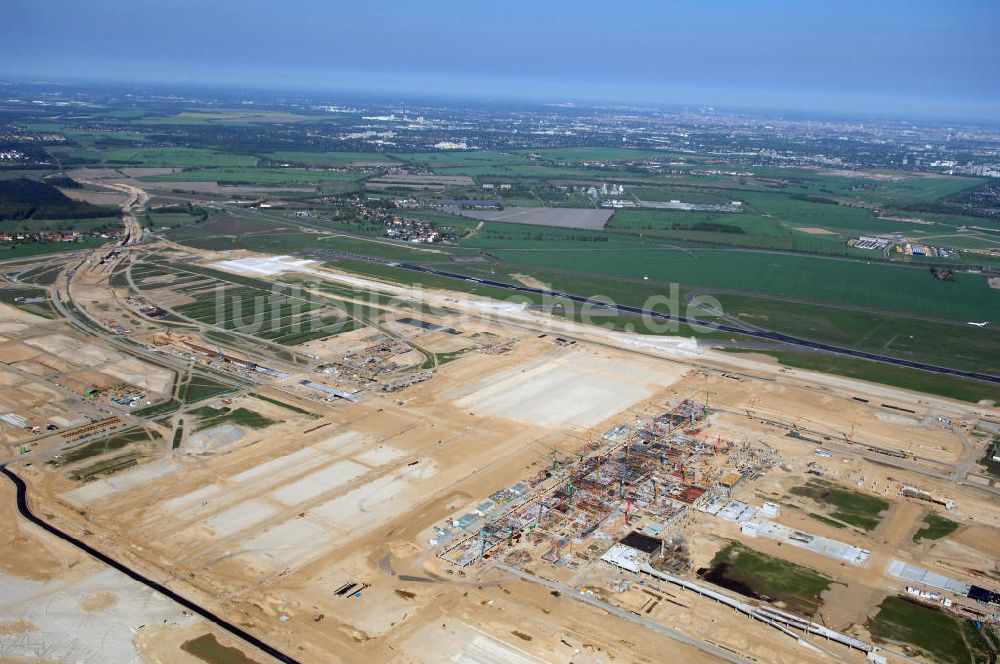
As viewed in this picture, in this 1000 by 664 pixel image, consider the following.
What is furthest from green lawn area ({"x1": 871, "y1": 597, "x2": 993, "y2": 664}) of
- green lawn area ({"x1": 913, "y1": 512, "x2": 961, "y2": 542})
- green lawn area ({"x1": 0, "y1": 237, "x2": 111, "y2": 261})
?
green lawn area ({"x1": 0, "y1": 237, "x2": 111, "y2": 261})

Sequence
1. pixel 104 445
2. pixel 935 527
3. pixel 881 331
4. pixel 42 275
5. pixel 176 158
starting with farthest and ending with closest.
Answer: pixel 176 158, pixel 42 275, pixel 881 331, pixel 104 445, pixel 935 527

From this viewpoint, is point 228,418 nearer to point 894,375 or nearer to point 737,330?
point 737,330

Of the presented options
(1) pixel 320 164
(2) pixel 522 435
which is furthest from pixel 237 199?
(2) pixel 522 435

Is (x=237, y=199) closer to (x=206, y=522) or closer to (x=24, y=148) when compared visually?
(x=24, y=148)

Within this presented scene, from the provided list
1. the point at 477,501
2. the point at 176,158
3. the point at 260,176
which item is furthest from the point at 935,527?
the point at 176,158

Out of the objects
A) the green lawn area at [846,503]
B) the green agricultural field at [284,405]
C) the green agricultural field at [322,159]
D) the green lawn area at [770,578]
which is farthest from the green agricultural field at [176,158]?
the green lawn area at [770,578]

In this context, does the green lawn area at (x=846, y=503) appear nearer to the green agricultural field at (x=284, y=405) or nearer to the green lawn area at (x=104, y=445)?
the green agricultural field at (x=284, y=405)
